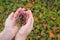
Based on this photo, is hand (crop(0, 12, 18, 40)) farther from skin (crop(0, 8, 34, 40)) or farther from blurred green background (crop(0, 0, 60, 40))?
blurred green background (crop(0, 0, 60, 40))

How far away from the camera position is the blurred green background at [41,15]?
3.57 meters

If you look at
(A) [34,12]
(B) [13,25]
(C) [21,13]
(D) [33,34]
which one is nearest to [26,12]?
(C) [21,13]

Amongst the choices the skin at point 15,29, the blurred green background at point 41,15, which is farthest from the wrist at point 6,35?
the blurred green background at point 41,15

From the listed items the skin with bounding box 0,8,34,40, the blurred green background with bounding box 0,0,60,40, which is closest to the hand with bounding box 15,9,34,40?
the skin with bounding box 0,8,34,40

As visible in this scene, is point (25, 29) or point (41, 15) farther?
point (41, 15)

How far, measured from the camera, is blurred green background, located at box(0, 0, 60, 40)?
3.57m

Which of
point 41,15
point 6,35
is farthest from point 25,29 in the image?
point 41,15

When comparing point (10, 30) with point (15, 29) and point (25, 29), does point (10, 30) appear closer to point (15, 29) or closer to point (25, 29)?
point (15, 29)

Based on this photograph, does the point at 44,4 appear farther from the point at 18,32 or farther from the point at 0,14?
the point at 18,32

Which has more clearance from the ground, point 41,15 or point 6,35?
point 6,35

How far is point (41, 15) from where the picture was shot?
151 inches

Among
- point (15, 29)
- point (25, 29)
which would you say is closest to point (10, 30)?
point (15, 29)

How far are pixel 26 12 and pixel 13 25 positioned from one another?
0.75 feet

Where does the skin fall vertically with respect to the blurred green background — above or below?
above
